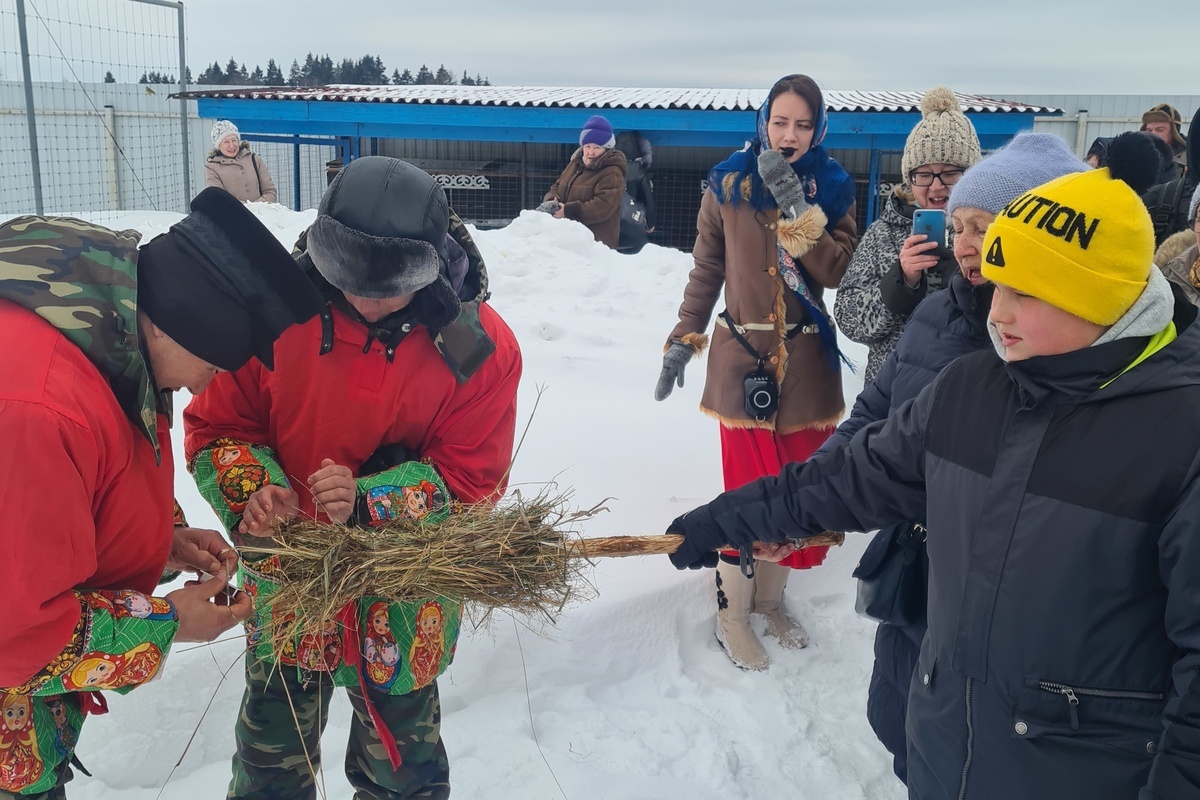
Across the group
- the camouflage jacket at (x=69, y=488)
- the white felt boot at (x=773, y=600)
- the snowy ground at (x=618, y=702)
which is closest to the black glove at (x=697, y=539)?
the snowy ground at (x=618, y=702)

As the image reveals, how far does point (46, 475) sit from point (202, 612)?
1.59 feet

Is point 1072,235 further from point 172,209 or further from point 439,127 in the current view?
point 172,209


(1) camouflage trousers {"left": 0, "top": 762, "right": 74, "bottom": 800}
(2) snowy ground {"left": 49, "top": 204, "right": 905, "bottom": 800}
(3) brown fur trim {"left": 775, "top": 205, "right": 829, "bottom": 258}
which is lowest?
(2) snowy ground {"left": 49, "top": 204, "right": 905, "bottom": 800}

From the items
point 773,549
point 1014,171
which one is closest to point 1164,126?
point 1014,171

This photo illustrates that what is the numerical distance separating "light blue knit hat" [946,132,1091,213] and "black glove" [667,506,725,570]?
103cm

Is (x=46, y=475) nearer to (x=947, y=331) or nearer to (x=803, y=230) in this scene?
(x=947, y=331)

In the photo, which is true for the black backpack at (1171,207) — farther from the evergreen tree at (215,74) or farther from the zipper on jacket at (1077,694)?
the evergreen tree at (215,74)

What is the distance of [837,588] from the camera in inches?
155

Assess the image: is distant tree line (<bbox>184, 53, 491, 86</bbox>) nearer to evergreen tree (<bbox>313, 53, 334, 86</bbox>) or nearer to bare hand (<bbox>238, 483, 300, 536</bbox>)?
evergreen tree (<bbox>313, 53, 334, 86</bbox>)

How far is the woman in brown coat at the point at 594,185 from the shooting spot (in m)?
8.19

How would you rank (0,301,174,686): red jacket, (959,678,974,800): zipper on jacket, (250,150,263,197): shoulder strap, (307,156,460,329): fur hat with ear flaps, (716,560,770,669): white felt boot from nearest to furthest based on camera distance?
(0,301,174,686): red jacket, (959,678,974,800): zipper on jacket, (307,156,460,329): fur hat with ear flaps, (716,560,770,669): white felt boot, (250,150,263,197): shoulder strap

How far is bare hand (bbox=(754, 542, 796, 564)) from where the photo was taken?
238 centimetres

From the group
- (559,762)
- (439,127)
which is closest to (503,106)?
(439,127)

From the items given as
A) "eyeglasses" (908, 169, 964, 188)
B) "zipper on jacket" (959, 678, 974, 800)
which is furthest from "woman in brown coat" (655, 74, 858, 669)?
"zipper on jacket" (959, 678, 974, 800)
